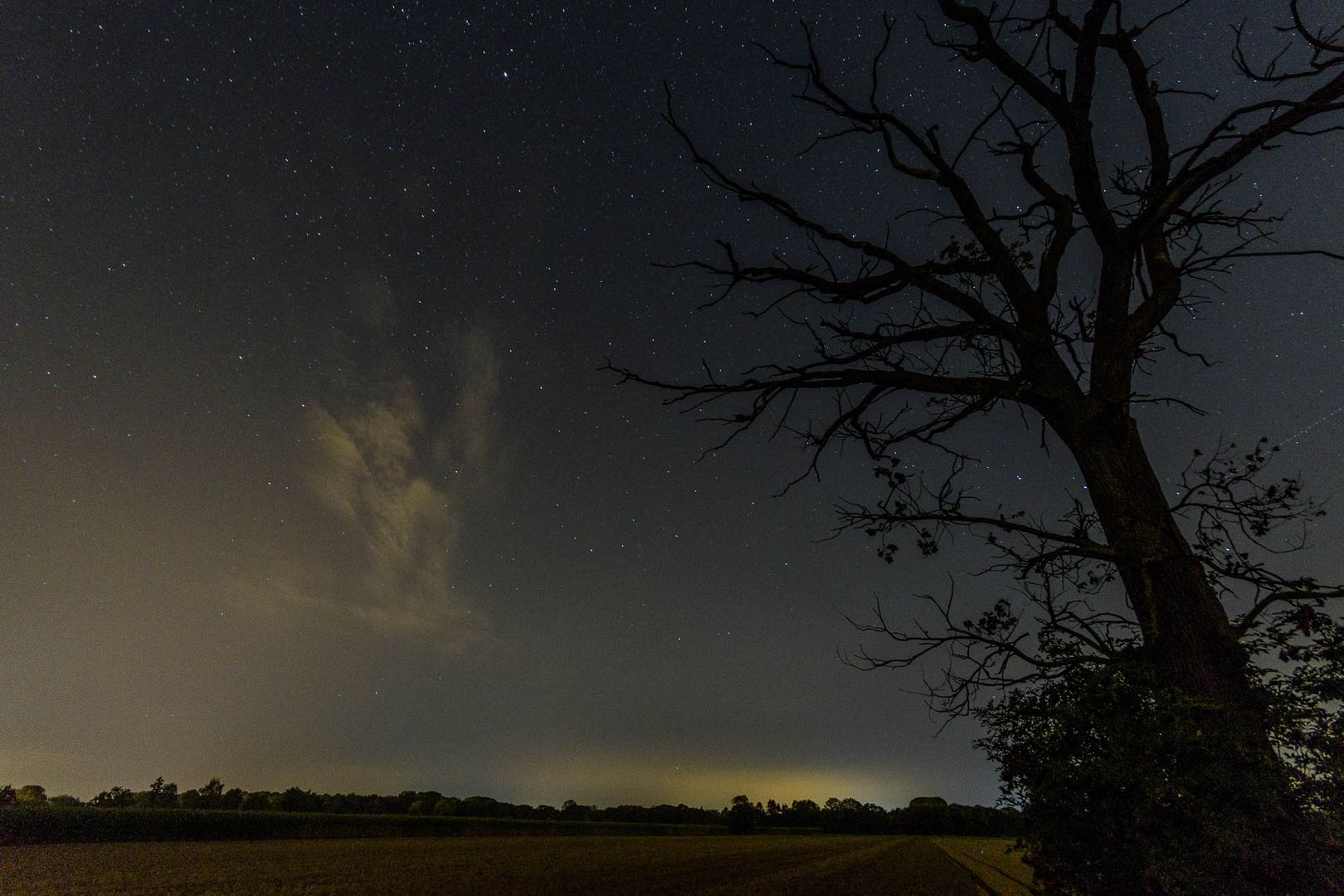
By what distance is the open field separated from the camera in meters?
14.1

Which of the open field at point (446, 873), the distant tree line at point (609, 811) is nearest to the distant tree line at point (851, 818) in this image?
the distant tree line at point (609, 811)

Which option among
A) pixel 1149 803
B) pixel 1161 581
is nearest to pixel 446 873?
pixel 1149 803

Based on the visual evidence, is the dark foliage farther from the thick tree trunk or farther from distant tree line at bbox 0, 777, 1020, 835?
distant tree line at bbox 0, 777, 1020, 835

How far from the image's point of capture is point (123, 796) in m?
65.7

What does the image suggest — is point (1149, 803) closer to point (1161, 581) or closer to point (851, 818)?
point (1161, 581)

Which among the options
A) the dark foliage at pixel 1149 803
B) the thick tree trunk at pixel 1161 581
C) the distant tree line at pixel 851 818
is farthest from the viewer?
the distant tree line at pixel 851 818

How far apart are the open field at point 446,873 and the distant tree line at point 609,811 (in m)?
42.3

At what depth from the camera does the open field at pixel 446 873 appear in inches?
556

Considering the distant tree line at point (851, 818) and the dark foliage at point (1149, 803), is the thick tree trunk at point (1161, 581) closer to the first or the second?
the dark foliage at point (1149, 803)

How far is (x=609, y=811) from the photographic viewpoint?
423ft

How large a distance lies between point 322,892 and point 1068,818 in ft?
48.9

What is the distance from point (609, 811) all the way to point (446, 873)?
420ft

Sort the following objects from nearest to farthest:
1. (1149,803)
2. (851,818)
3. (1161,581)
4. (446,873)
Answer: (1149,803) → (1161,581) → (446,873) → (851,818)

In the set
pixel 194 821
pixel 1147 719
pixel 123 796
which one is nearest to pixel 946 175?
pixel 1147 719
